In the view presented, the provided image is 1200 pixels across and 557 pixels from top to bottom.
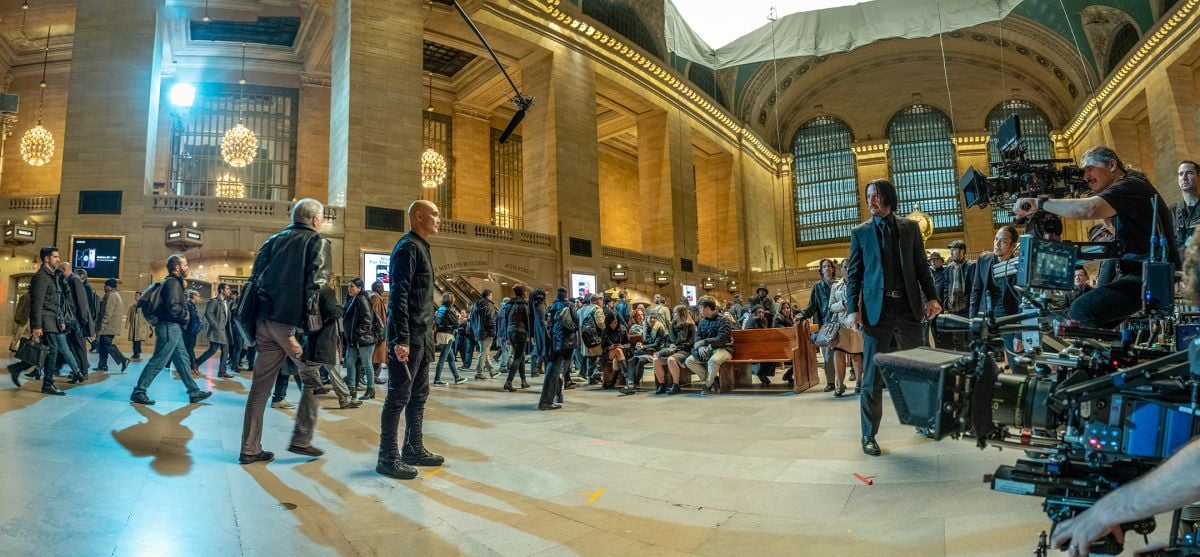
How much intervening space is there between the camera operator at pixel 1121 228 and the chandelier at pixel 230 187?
22.0m

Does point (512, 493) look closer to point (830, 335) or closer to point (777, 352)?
point (830, 335)

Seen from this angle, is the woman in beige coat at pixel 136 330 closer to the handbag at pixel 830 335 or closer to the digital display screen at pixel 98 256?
the digital display screen at pixel 98 256

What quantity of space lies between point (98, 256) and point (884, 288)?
16.7 m

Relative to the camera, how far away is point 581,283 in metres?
19.8

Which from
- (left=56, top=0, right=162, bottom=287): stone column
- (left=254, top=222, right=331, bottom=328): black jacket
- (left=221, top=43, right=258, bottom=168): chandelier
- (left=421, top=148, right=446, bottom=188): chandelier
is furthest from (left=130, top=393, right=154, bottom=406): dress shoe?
(left=421, top=148, right=446, bottom=188): chandelier

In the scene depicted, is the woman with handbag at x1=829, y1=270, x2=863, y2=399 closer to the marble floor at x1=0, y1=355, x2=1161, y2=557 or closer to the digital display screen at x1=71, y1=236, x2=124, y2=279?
the marble floor at x1=0, y1=355, x2=1161, y2=557

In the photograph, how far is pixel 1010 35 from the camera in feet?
88.2

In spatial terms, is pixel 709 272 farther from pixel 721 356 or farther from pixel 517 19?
pixel 721 356

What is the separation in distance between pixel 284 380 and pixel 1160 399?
6870mm

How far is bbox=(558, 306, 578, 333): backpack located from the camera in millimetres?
6535

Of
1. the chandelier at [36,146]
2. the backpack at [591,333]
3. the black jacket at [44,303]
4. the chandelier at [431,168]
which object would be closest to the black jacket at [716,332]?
the backpack at [591,333]

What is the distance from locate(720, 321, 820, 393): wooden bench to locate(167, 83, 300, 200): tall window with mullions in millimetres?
18152

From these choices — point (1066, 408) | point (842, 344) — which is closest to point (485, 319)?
point (842, 344)

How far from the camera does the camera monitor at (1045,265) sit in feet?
6.81
